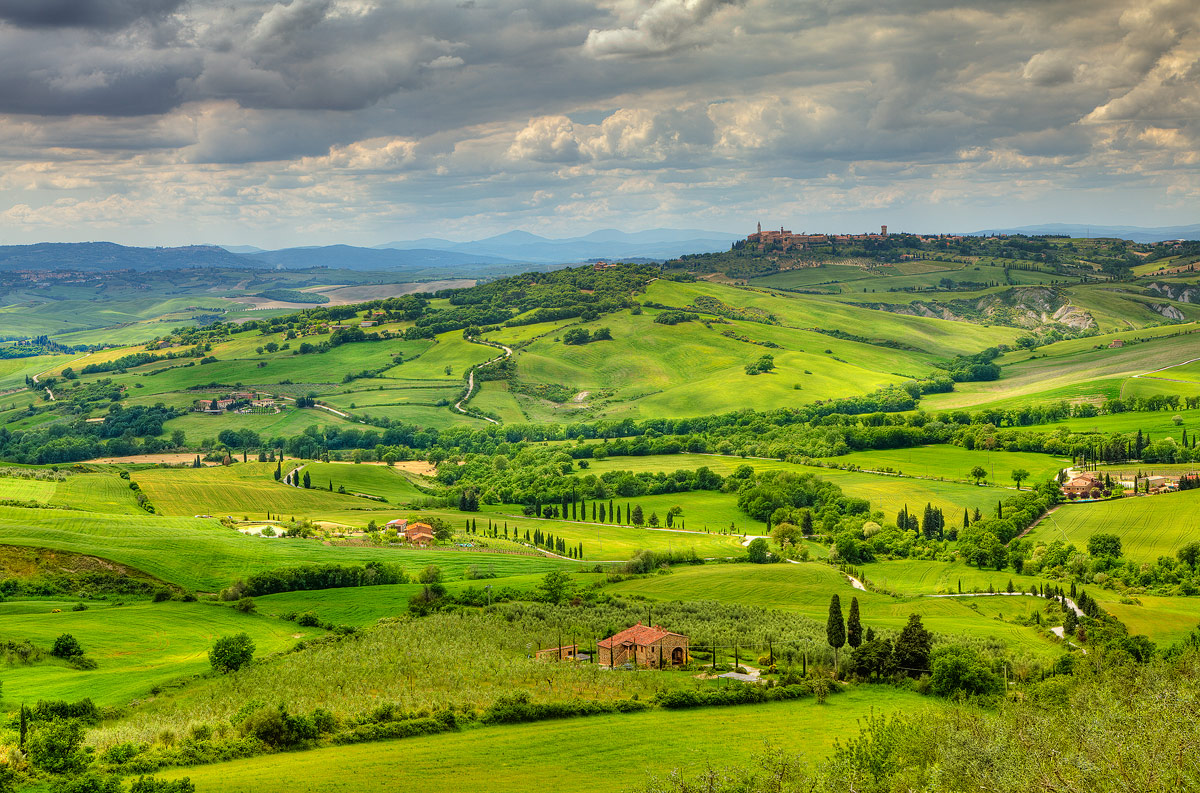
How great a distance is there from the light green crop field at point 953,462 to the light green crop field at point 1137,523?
19091 millimetres

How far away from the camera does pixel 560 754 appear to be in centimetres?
5028

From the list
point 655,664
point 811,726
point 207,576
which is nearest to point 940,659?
point 811,726

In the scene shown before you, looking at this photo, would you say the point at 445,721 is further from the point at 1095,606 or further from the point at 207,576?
the point at 1095,606

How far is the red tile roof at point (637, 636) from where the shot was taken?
6844 cm

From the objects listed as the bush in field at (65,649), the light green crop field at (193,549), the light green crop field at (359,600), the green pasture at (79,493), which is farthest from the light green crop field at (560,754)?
the green pasture at (79,493)

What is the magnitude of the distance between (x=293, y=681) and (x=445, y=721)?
41.1ft

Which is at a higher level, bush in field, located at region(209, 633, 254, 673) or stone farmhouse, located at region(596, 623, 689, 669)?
bush in field, located at region(209, 633, 254, 673)

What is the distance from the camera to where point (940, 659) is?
62.9 metres

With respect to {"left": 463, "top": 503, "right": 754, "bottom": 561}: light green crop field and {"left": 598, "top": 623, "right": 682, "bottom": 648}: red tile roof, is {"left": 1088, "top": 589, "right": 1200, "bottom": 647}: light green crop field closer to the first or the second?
{"left": 598, "top": 623, "right": 682, "bottom": 648}: red tile roof

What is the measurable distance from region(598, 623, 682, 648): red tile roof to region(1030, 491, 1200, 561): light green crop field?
58167 mm

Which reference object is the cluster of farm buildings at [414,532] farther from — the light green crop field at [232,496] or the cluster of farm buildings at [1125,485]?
the cluster of farm buildings at [1125,485]

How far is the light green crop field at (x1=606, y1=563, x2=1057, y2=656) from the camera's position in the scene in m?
77.1

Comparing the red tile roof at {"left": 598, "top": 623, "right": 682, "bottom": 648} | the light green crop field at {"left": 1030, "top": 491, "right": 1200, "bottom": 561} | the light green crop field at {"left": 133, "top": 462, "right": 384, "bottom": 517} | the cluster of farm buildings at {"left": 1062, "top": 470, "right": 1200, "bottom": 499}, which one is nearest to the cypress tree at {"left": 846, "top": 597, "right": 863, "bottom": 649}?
the red tile roof at {"left": 598, "top": 623, "right": 682, "bottom": 648}

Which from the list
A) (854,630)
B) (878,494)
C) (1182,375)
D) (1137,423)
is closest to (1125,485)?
(878,494)
